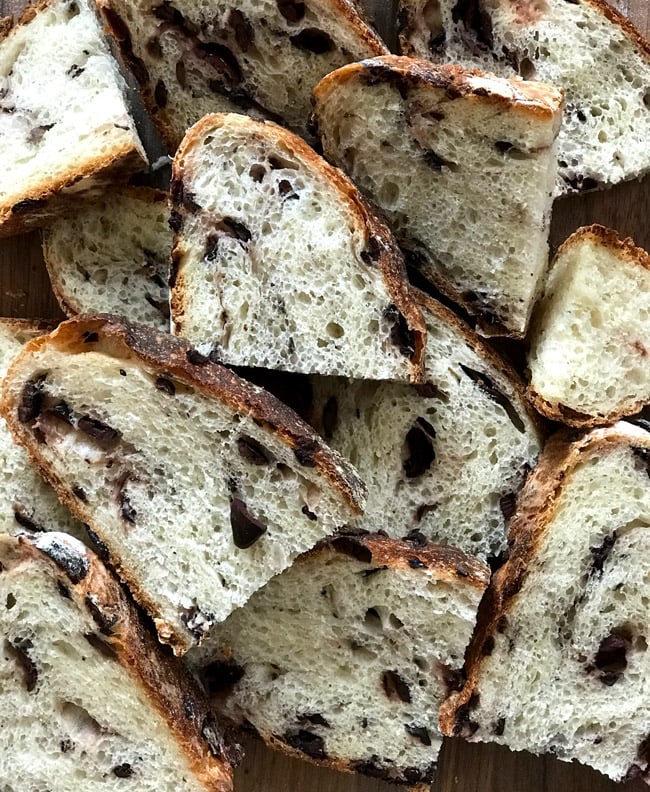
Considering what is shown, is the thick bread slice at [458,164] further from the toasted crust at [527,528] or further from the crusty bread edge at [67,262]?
the crusty bread edge at [67,262]

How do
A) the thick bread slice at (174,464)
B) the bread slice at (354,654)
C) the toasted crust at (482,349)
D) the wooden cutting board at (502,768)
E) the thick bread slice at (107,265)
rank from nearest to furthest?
1. the thick bread slice at (174,464)
2. the bread slice at (354,654)
3. the toasted crust at (482,349)
4. the thick bread slice at (107,265)
5. the wooden cutting board at (502,768)

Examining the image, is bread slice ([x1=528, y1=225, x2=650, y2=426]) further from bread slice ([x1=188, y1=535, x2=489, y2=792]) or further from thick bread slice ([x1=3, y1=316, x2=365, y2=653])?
thick bread slice ([x1=3, y1=316, x2=365, y2=653])


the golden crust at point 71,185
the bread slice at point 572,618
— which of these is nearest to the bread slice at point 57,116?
the golden crust at point 71,185

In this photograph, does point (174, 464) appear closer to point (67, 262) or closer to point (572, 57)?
point (67, 262)

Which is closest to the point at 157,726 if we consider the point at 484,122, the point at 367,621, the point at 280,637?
the point at 280,637

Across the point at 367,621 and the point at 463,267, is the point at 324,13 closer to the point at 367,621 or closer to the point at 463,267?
the point at 463,267

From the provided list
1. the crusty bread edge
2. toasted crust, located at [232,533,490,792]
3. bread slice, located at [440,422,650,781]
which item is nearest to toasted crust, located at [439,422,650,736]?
bread slice, located at [440,422,650,781]
